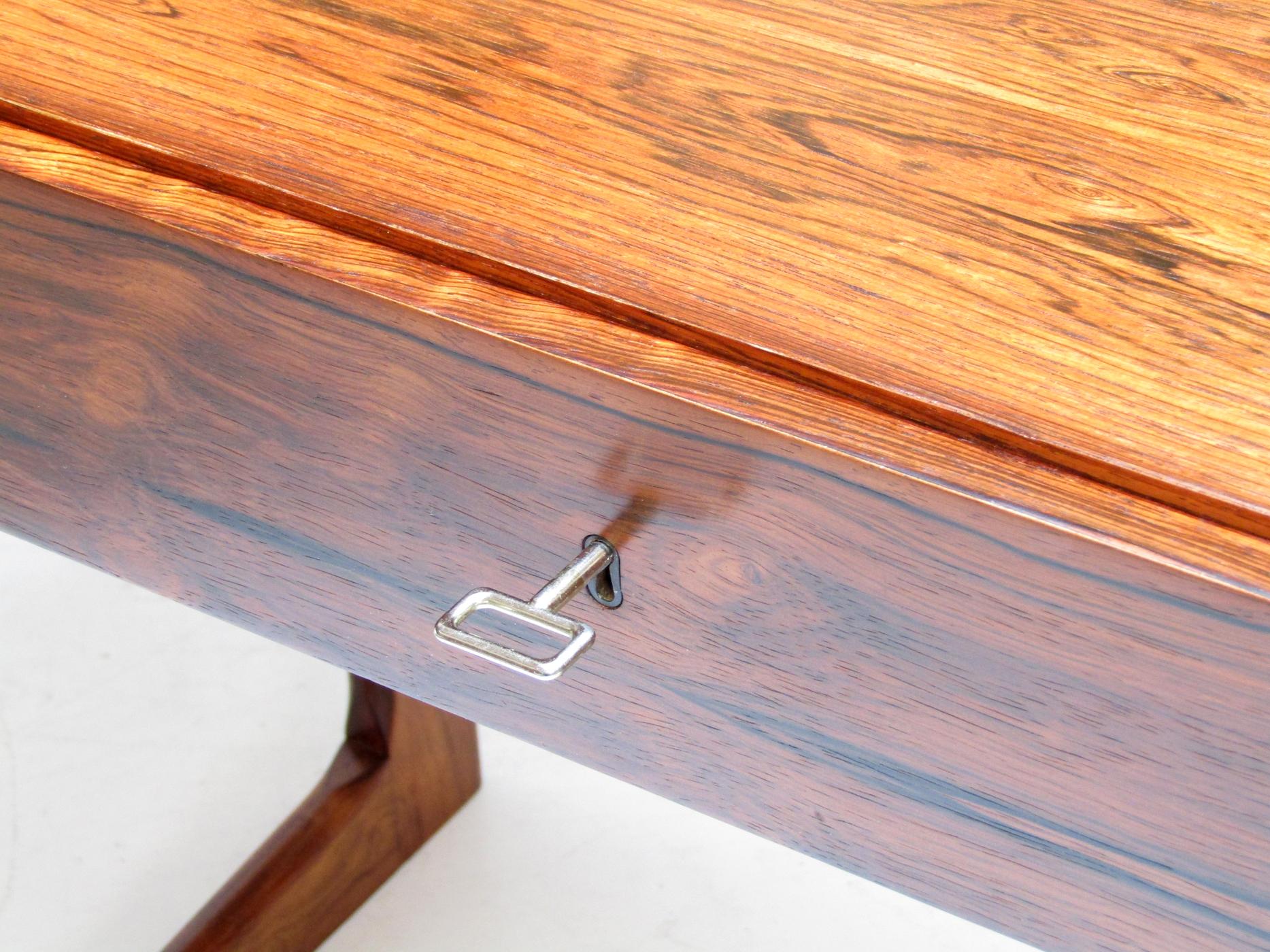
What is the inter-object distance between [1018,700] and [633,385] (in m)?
0.14

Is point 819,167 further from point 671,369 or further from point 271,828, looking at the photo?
point 271,828

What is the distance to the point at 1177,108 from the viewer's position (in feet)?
1.74

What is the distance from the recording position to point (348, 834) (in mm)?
964

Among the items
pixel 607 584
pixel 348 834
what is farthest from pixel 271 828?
pixel 607 584

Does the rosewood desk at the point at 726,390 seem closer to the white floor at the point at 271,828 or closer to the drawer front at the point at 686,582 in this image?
the drawer front at the point at 686,582

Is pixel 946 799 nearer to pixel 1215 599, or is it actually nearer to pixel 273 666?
pixel 1215 599

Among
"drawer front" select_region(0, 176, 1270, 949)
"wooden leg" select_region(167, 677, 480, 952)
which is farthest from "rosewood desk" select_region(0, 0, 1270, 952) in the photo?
"wooden leg" select_region(167, 677, 480, 952)

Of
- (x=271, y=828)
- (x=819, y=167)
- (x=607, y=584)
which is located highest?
(x=819, y=167)

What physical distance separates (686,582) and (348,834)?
23.7 inches

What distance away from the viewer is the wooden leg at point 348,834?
92cm

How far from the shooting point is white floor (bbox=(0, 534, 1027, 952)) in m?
1.00

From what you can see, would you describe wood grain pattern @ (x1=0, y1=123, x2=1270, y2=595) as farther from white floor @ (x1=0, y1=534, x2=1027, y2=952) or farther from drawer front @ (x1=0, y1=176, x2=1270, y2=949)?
white floor @ (x1=0, y1=534, x2=1027, y2=952)

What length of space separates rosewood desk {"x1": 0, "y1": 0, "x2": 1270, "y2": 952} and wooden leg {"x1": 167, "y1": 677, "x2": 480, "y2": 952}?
0.43 m

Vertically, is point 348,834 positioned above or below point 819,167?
below
